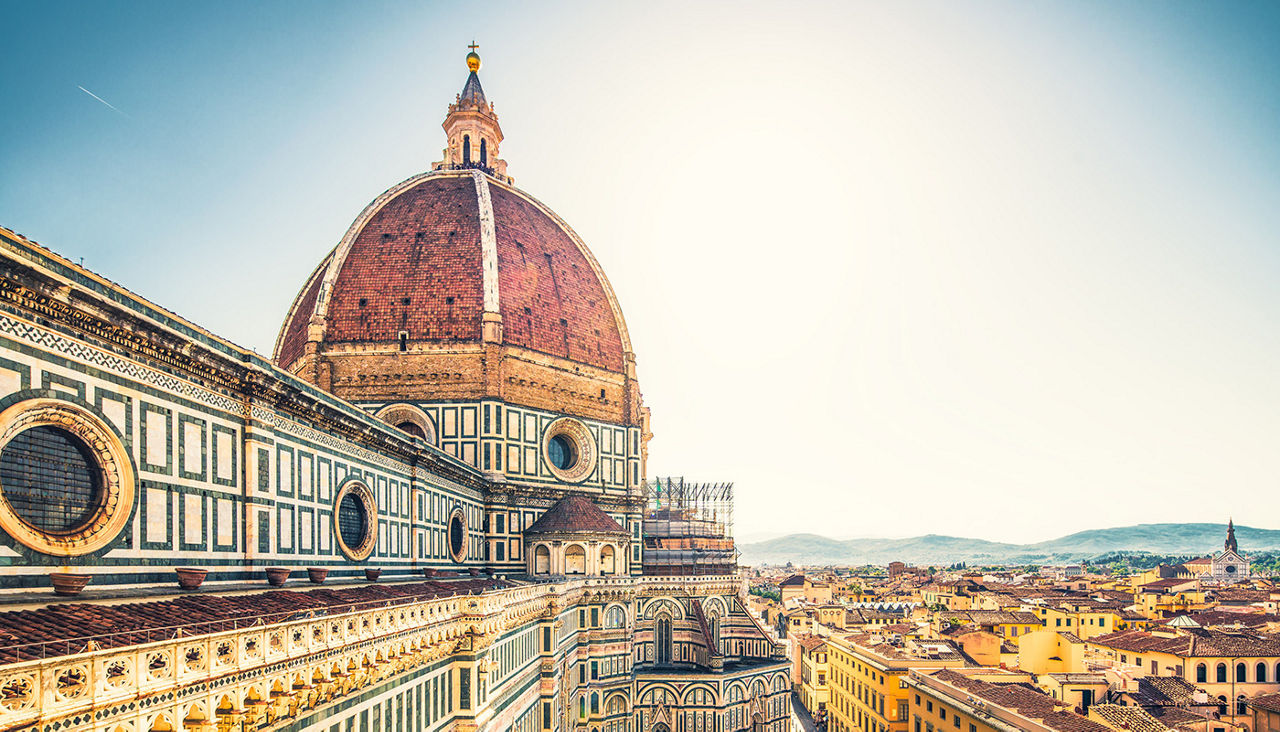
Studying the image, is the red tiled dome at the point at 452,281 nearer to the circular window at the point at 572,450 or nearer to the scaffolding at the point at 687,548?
the circular window at the point at 572,450

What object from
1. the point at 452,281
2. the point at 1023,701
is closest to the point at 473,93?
the point at 452,281

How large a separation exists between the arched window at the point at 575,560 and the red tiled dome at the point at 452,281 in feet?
30.7

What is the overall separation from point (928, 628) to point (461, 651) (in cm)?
5051

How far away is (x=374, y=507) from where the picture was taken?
24.3 metres

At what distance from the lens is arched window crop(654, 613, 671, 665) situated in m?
47.6

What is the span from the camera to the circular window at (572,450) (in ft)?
143

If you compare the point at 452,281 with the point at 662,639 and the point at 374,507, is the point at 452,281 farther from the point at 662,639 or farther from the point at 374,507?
the point at 662,639

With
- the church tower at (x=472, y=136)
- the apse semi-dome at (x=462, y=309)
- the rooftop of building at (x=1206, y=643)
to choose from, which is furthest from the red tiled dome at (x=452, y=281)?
the rooftop of building at (x=1206, y=643)

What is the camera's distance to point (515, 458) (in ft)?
133

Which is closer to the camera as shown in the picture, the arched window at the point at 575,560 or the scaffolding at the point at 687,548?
the arched window at the point at 575,560

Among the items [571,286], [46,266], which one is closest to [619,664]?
[571,286]

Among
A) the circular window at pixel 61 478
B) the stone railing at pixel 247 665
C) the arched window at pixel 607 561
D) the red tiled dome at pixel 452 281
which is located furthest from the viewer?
the arched window at pixel 607 561

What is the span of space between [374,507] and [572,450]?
2046 centimetres

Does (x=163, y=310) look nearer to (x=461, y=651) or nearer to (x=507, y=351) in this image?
(x=461, y=651)
